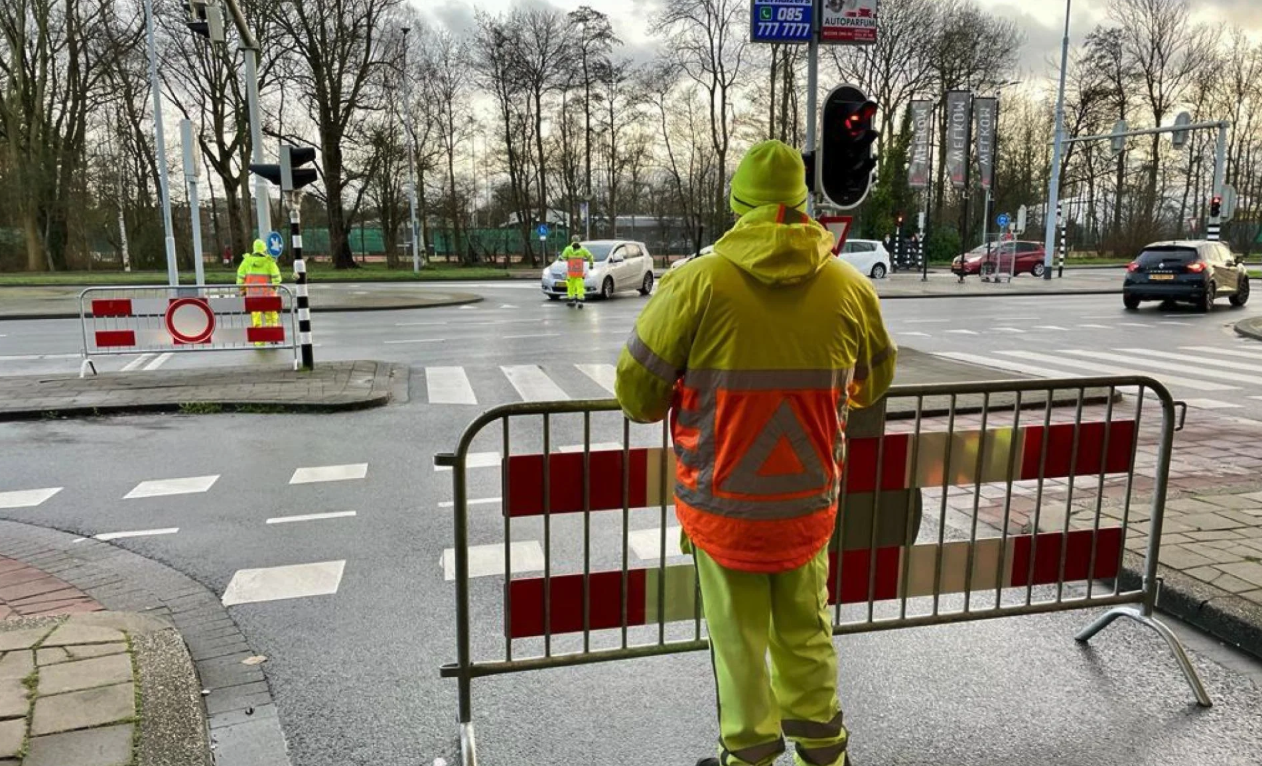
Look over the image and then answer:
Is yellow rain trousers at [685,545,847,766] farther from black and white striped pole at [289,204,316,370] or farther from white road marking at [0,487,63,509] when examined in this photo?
black and white striped pole at [289,204,316,370]

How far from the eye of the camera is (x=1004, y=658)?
3723mm

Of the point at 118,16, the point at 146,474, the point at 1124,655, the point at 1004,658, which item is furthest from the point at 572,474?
the point at 118,16

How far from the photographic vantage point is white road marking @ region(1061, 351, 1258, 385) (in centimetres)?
1126

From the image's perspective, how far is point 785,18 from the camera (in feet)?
33.3

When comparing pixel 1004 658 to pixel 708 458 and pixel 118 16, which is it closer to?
pixel 708 458

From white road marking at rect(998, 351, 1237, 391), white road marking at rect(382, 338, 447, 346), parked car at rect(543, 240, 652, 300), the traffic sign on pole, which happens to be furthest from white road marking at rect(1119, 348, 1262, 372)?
parked car at rect(543, 240, 652, 300)

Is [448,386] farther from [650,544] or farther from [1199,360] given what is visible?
[1199,360]

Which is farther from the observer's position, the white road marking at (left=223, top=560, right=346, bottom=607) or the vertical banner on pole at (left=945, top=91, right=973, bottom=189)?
the vertical banner on pole at (left=945, top=91, right=973, bottom=189)

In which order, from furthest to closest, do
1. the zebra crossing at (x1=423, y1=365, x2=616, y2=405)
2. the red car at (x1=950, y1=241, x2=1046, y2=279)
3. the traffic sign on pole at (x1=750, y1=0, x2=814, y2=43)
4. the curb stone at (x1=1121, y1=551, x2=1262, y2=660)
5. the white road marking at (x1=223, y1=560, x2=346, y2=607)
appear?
the red car at (x1=950, y1=241, x2=1046, y2=279) → the traffic sign on pole at (x1=750, y1=0, x2=814, y2=43) → the zebra crossing at (x1=423, y1=365, x2=616, y2=405) → the white road marking at (x1=223, y1=560, x2=346, y2=607) → the curb stone at (x1=1121, y1=551, x2=1262, y2=660)

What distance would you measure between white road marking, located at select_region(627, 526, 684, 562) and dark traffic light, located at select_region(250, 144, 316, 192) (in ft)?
23.7

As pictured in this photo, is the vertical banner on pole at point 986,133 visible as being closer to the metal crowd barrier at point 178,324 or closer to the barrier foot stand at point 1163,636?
the metal crowd barrier at point 178,324

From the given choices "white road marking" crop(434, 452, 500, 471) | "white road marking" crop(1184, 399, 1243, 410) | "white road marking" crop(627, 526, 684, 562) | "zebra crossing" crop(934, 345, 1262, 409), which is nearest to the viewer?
"white road marking" crop(627, 526, 684, 562)

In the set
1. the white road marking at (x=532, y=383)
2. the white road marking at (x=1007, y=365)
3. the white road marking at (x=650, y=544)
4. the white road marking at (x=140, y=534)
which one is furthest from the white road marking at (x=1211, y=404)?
the white road marking at (x=140, y=534)

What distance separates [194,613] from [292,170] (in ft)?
25.5
